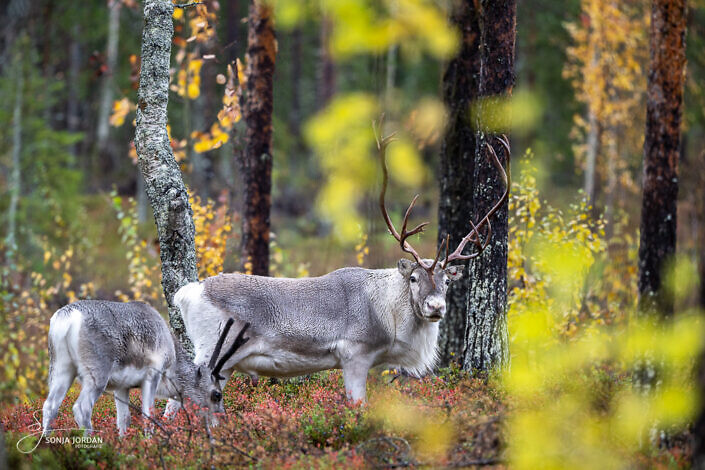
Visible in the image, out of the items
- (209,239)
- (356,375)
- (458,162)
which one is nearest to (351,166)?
(356,375)

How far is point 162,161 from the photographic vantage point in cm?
905

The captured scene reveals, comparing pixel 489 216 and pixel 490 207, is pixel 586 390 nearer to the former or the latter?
pixel 489 216

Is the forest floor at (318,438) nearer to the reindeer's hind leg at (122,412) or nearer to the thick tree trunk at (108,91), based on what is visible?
the reindeer's hind leg at (122,412)

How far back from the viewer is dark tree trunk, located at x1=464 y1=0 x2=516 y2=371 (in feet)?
28.7

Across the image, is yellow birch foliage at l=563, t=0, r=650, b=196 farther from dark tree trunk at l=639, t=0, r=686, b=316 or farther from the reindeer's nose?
the reindeer's nose

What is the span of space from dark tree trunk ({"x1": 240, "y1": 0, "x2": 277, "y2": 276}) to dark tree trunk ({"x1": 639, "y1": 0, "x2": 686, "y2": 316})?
6.72 m

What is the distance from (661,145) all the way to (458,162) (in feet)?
12.6

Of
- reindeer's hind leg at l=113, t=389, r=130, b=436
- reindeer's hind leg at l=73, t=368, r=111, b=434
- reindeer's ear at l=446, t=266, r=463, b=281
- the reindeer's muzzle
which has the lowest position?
reindeer's hind leg at l=113, t=389, r=130, b=436

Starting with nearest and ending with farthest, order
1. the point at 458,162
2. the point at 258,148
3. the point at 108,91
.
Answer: the point at 458,162 < the point at 258,148 < the point at 108,91

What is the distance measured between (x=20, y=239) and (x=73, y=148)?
15125mm

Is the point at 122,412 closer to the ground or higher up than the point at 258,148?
closer to the ground
